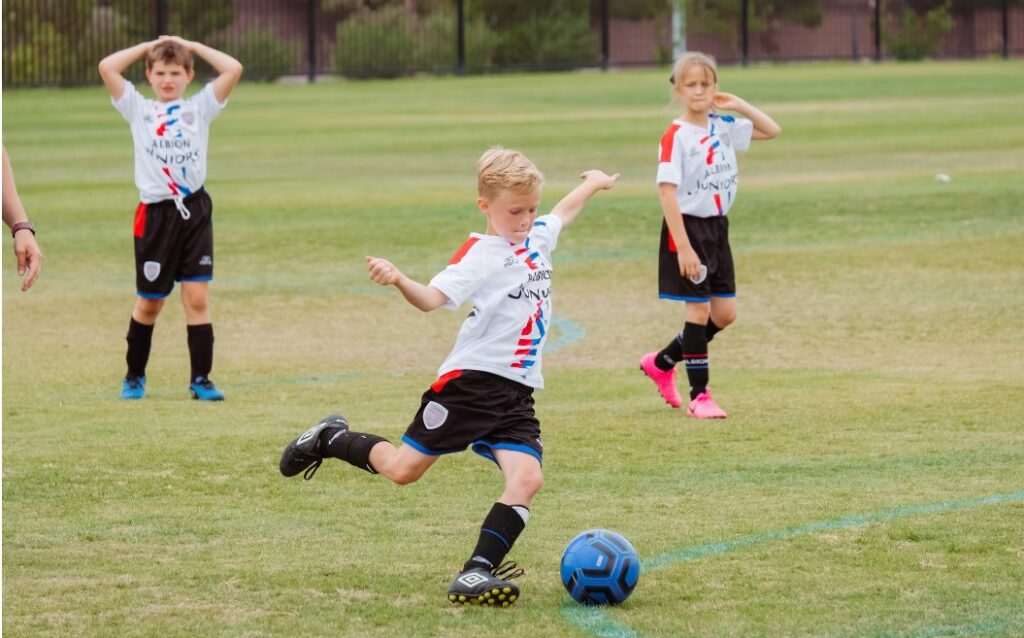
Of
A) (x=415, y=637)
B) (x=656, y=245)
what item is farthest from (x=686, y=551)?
(x=656, y=245)

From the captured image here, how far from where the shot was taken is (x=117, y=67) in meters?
9.69

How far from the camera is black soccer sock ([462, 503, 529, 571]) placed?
18.2ft

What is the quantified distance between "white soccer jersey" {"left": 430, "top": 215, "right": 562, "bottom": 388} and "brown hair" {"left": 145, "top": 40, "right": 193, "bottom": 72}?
4.14 metres

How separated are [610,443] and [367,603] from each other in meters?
2.80

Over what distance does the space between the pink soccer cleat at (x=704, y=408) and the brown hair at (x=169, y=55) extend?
3325mm

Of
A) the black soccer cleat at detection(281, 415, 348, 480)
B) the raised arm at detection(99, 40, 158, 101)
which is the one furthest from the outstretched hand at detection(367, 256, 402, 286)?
the raised arm at detection(99, 40, 158, 101)

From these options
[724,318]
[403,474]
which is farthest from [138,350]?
[403,474]

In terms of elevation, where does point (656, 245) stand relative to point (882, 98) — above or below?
below

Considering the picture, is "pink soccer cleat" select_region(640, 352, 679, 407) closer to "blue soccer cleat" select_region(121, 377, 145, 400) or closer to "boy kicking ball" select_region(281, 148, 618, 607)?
"blue soccer cleat" select_region(121, 377, 145, 400)

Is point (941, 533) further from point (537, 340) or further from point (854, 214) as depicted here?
point (854, 214)

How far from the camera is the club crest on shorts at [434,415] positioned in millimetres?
5773

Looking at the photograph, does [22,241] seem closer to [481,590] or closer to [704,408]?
[481,590]

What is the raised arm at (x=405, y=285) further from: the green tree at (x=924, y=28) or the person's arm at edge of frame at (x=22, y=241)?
the green tree at (x=924, y=28)

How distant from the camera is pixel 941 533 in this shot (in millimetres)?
6234
